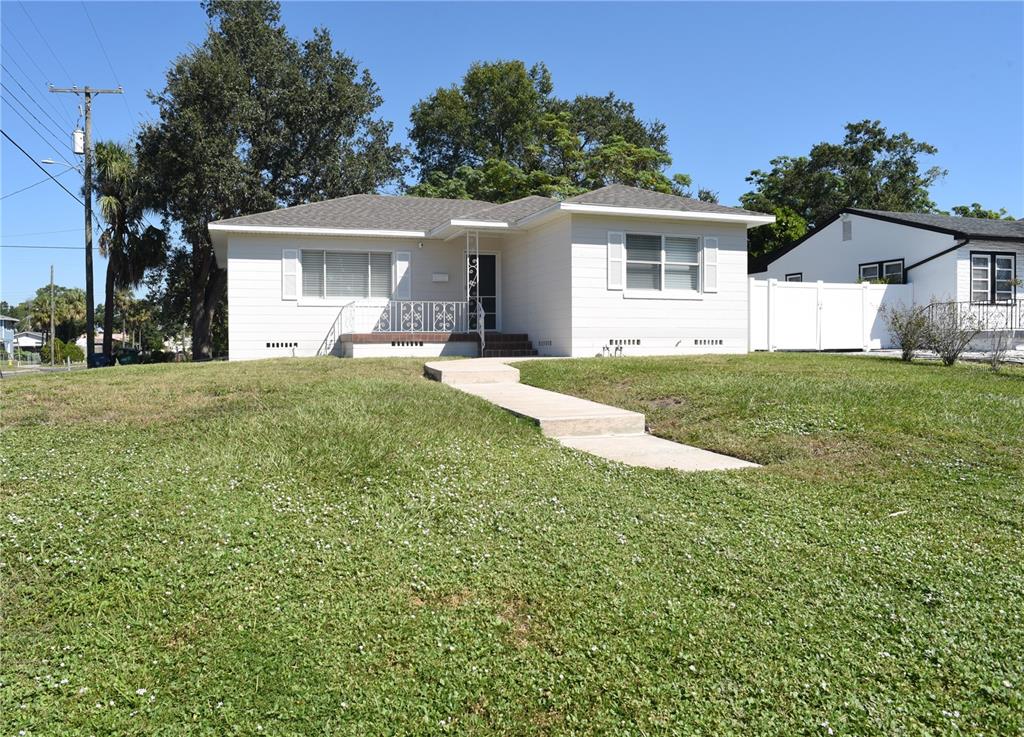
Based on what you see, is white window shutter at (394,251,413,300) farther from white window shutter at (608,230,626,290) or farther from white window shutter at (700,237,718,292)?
white window shutter at (700,237,718,292)

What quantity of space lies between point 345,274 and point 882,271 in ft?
56.1

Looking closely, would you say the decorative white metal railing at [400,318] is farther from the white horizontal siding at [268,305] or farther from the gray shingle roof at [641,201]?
the gray shingle roof at [641,201]

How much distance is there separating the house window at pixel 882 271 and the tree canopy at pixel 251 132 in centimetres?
1856

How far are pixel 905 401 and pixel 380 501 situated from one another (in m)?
6.33

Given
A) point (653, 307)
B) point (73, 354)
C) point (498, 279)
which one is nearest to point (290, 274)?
point (498, 279)

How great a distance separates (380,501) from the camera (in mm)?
4723

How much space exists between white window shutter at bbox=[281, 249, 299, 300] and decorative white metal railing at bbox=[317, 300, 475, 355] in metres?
1.16

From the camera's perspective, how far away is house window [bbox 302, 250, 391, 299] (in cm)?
1705

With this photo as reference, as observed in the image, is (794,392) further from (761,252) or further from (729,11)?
(761,252)

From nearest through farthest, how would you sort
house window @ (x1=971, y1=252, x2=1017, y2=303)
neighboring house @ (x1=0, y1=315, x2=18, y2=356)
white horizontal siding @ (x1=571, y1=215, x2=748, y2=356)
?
white horizontal siding @ (x1=571, y1=215, x2=748, y2=356)
house window @ (x1=971, y1=252, x2=1017, y2=303)
neighboring house @ (x1=0, y1=315, x2=18, y2=356)

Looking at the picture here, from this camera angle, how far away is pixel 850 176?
38812 mm

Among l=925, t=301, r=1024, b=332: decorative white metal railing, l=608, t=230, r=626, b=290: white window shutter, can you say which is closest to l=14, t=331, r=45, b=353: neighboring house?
l=608, t=230, r=626, b=290: white window shutter

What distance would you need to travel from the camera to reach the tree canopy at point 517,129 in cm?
3575

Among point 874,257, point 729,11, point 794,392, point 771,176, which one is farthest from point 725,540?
point 771,176
